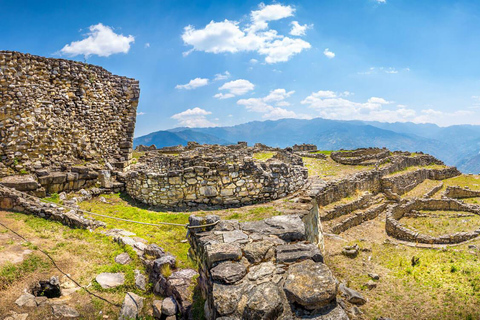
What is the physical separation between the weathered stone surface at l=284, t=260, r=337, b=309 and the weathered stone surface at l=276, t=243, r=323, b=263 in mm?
291

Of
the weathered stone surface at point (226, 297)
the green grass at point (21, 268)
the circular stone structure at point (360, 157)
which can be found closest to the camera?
the weathered stone surface at point (226, 297)

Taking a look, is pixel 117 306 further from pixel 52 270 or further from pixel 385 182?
pixel 385 182

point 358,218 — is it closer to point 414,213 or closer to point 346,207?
point 346,207

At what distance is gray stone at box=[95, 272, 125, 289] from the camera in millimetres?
5734

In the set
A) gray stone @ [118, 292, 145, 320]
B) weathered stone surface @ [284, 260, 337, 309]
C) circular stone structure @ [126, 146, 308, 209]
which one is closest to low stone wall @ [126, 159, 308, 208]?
circular stone structure @ [126, 146, 308, 209]

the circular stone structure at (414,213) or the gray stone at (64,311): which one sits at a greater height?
the gray stone at (64,311)

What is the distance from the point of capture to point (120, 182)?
13.1 m

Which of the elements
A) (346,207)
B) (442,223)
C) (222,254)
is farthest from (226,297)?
(442,223)

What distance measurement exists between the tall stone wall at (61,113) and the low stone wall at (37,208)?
228 centimetres

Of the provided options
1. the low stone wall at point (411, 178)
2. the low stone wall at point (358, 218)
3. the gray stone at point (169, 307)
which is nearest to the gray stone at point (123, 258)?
the gray stone at point (169, 307)

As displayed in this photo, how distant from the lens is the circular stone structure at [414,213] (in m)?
16.3

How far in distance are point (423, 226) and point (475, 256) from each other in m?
6.17

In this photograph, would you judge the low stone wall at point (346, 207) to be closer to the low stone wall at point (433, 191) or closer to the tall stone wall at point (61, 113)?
the low stone wall at point (433, 191)

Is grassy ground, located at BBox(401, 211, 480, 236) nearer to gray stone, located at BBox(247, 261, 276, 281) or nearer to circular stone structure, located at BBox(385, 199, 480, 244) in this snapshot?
circular stone structure, located at BBox(385, 199, 480, 244)
